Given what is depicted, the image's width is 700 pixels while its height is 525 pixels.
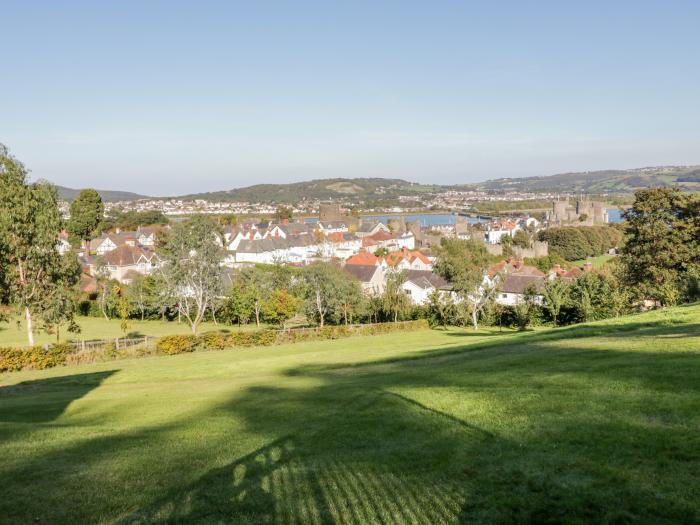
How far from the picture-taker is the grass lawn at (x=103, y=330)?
48.1 meters

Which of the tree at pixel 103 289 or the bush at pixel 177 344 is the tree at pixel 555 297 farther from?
the tree at pixel 103 289

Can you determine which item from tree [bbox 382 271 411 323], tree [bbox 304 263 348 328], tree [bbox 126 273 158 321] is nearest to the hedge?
tree [bbox 382 271 411 323]

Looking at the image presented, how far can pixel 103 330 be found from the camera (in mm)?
53375

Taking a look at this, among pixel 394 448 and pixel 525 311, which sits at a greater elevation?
pixel 394 448

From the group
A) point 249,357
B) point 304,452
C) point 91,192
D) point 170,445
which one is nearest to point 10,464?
point 170,445

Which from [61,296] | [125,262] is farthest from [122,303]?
[125,262]

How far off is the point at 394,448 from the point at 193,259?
39.4 meters

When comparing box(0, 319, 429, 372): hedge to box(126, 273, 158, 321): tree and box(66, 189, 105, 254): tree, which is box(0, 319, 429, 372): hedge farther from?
box(66, 189, 105, 254): tree

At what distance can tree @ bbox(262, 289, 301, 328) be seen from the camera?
2116 inches

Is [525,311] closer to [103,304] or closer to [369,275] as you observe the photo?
[369,275]

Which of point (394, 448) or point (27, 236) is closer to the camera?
point (394, 448)

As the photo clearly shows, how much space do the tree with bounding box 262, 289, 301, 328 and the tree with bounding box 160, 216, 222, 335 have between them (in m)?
6.84

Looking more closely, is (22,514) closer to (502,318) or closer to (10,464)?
(10,464)

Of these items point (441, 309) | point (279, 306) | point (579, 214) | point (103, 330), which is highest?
point (579, 214)
